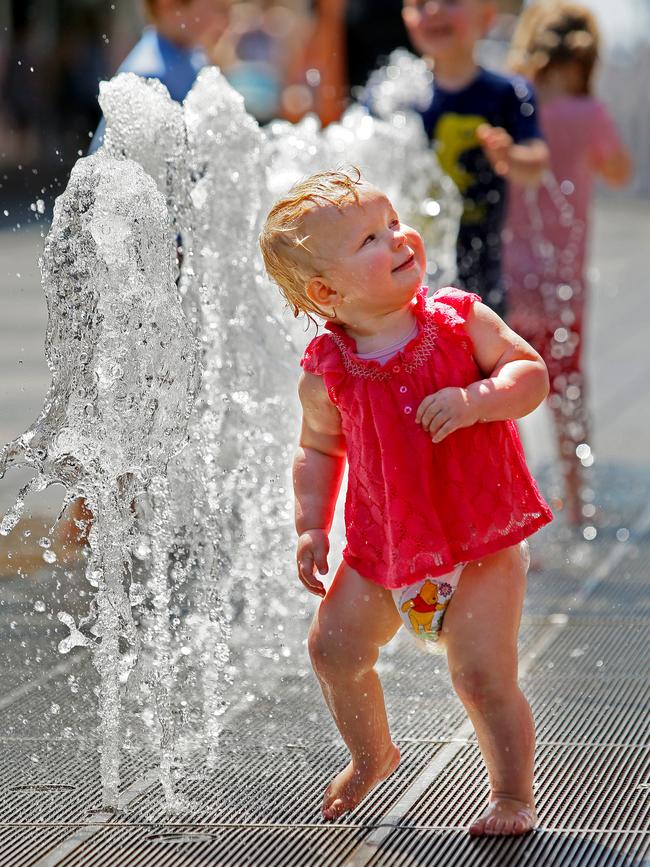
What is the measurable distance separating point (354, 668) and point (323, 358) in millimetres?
579

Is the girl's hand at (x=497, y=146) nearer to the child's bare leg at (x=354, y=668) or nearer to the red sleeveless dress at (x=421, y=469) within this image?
the red sleeveless dress at (x=421, y=469)

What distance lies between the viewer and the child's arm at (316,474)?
9.28 feet

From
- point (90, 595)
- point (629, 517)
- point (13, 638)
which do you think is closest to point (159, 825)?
point (13, 638)

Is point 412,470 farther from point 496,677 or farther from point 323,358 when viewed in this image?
point 496,677

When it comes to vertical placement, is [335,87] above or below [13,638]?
above

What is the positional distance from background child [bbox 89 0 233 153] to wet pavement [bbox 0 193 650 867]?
1601 millimetres

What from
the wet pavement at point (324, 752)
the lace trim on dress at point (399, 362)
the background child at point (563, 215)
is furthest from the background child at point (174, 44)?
the lace trim on dress at point (399, 362)

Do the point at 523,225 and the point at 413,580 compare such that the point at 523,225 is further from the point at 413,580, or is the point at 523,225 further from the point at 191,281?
the point at 413,580

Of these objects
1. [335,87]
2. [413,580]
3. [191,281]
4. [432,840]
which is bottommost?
[432,840]

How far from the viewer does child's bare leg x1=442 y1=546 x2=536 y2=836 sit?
2.71 metres

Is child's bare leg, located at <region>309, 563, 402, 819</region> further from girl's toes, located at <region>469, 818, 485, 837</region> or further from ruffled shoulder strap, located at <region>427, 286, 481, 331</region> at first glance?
ruffled shoulder strap, located at <region>427, 286, 481, 331</region>

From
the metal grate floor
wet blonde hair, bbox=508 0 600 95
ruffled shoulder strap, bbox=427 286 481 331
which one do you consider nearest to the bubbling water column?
the metal grate floor

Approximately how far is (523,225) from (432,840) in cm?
318

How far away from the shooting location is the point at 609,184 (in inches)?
230
